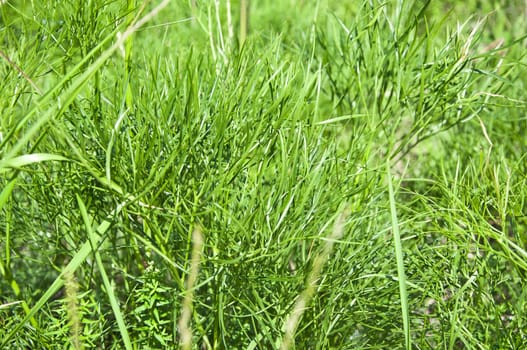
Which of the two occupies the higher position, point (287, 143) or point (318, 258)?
point (287, 143)

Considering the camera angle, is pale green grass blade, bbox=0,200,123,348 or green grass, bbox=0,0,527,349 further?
green grass, bbox=0,0,527,349

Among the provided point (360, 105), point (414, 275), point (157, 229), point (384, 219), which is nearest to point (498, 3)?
point (360, 105)

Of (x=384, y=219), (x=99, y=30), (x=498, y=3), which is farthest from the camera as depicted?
(x=498, y=3)

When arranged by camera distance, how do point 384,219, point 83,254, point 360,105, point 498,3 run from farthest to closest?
1. point 498,3
2. point 360,105
3. point 384,219
4. point 83,254

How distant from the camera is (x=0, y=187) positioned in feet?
4.05

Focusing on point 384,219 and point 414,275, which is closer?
point 414,275

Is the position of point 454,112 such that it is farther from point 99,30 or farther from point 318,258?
point 99,30

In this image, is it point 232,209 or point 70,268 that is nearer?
point 70,268

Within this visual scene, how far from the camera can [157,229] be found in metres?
1.09

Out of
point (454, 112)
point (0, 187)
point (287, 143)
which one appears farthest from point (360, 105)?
point (0, 187)

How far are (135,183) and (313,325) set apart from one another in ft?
1.20

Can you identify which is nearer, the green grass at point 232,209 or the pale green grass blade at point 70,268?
the pale green grass blade at point 70,268

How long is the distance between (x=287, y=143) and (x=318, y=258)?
0.58 feet

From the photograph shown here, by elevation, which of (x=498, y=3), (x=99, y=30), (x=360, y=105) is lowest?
(x=498, y=3)
